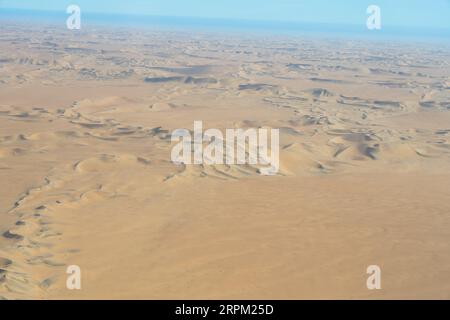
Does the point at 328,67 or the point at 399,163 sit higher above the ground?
the point at 328,67

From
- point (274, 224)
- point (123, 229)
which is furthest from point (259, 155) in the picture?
Answer: point (123, 229)

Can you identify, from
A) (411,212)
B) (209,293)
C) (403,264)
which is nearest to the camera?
(209,293)

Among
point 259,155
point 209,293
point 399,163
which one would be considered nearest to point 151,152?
point 259,155

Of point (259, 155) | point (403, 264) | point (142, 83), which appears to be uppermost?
point (142, 83)

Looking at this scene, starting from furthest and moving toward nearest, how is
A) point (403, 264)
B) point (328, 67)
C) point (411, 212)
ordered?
point (328, 67), point (411, 212), point (403, 264)

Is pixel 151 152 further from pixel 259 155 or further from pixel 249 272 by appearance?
pixel 249 272

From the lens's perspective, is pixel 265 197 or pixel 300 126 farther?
pixel 300 126
